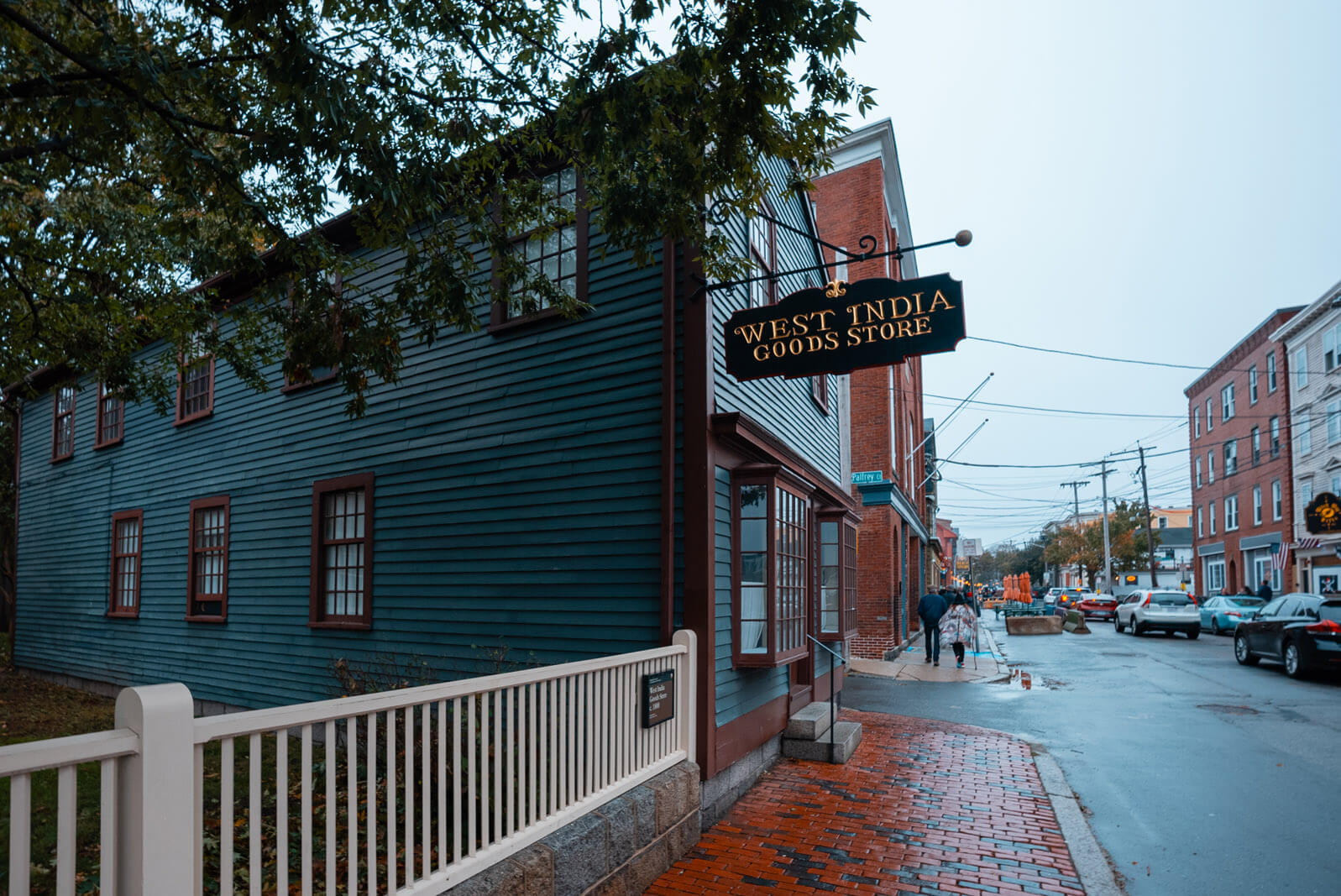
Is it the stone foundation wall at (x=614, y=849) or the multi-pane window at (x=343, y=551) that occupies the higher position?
the multi-pane window at (x=343, y=551)

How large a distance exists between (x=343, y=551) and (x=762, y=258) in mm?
6207

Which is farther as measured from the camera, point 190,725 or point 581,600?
point 581,600

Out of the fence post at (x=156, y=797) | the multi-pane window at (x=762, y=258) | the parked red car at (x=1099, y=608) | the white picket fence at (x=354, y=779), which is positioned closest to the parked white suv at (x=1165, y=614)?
the parked red car at (x=1099, y=608)

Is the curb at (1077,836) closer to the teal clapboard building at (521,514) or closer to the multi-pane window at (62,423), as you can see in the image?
the teal clapboard building at (521,514)

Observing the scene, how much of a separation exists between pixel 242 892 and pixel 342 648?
513 centimetres

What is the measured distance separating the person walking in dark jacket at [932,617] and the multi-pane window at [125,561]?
14354 mm

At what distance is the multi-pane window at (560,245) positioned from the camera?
836 cm

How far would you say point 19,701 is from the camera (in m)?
14.1

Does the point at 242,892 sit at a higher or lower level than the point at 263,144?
lower

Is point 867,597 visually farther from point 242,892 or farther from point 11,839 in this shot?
point 11,839

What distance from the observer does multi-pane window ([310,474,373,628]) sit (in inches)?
397

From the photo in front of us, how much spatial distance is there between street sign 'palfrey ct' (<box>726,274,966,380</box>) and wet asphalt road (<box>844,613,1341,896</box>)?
13.3 feet

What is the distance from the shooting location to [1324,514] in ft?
98.4

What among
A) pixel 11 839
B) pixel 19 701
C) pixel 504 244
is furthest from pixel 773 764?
pixel 19 701
